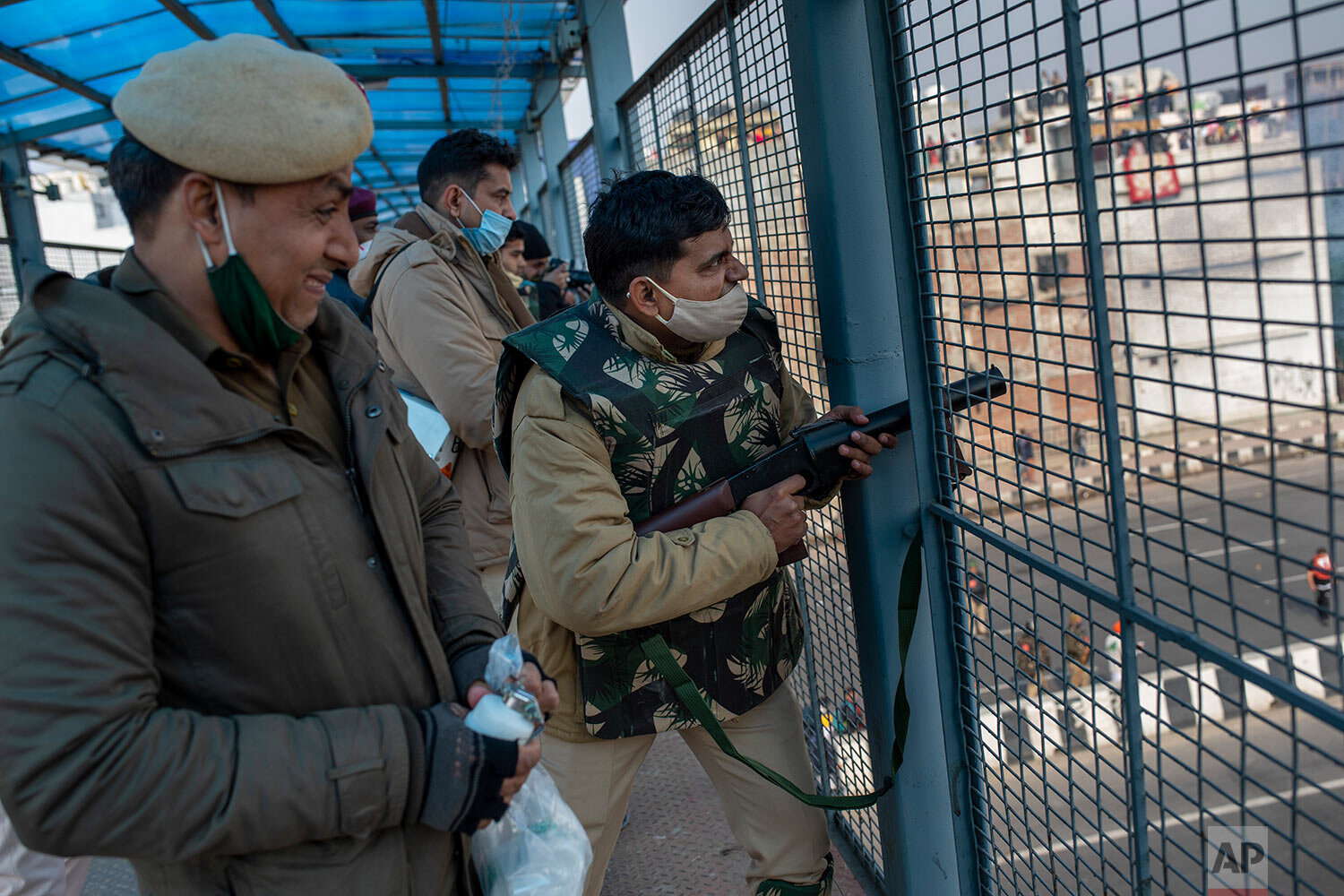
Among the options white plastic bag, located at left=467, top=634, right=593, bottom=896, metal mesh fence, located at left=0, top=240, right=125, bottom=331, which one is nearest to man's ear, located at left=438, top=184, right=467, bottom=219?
white plastic bag, located at left=467, top=634, right=593, bottom=896

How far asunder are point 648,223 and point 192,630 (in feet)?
4.13

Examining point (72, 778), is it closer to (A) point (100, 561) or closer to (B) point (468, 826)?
(A) point (100, 561)

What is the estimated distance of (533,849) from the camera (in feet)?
4.76

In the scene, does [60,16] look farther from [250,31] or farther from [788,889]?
[788,889]

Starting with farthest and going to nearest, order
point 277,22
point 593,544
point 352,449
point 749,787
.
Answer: point 277,22 < point 749,787 < point 593,544 < point 352,449

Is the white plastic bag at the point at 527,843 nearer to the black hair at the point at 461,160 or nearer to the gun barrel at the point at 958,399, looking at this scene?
the gun barrel at the point at 958,399

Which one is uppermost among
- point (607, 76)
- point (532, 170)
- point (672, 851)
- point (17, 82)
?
point (17, 82)

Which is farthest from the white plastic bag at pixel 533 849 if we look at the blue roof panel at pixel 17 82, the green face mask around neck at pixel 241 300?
the blue roof panel at pixel 17 82

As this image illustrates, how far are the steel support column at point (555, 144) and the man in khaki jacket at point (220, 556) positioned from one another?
6.39m

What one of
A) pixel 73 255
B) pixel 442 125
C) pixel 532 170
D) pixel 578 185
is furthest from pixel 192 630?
pixel 73 255

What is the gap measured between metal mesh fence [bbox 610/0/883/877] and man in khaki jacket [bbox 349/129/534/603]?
73 centimetres

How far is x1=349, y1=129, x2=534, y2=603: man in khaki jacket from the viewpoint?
2.84 metres

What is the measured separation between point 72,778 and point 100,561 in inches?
9.4

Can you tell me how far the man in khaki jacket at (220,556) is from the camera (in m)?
1.05
